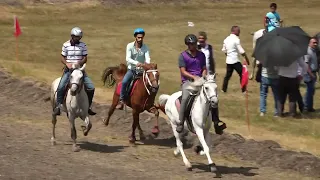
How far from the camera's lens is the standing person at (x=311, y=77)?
21.0m

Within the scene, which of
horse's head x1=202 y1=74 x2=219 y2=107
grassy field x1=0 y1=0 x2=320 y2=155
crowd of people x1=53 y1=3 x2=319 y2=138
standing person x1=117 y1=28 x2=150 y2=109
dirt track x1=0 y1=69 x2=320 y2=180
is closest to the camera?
horse's head x1=202 y1=74 x2=219 y2=107

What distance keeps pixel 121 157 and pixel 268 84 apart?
647cm

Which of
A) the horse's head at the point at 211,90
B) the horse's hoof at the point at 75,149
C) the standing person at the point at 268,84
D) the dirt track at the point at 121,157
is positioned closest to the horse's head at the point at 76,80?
the horse's hoof at the point at 75,149

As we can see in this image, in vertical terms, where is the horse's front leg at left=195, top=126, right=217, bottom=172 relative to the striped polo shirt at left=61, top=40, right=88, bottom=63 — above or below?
below

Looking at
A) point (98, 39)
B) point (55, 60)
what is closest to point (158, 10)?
point (98, 39)

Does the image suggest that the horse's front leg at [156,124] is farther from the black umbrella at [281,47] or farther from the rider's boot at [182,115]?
the black umbrella at [281,47]

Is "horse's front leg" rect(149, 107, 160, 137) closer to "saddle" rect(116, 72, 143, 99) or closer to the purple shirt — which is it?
"saddle" rect(116, 72, 143, 99)

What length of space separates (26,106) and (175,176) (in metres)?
10.3

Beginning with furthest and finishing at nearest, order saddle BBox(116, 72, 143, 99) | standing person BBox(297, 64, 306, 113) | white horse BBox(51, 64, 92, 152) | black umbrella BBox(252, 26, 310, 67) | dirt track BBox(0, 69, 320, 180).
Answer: standing person BBox(297, 64, 306, 113) < black umbrella BBox(252, 26, 310, 67) < saddle BBox(116, 72, 143, 99) < white horse BBox(51, 64, 92, 152) < dirt track BBox(0, 69, 320, 180)

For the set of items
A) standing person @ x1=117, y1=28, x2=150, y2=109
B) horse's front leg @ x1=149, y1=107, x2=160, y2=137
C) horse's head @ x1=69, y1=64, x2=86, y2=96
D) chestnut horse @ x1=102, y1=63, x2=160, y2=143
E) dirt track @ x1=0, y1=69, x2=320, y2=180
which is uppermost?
standing person @ x1=117, y1=28, x2=150, y2=109

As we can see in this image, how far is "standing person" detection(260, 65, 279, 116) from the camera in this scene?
66.7 ft

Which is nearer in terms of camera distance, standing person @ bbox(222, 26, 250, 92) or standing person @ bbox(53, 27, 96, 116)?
standing person @ bbox(53, 27, 96, 116)

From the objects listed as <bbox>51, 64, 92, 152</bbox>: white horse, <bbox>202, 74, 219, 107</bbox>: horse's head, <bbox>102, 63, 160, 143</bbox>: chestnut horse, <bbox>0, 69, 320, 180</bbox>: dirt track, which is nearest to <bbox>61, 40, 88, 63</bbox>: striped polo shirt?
<bbox>51, 64, 92, 152</bbox>: white horse

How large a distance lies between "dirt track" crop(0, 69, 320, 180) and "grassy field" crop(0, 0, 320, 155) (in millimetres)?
1310
